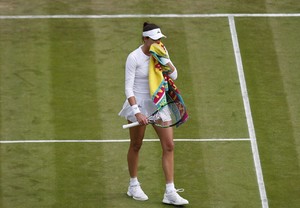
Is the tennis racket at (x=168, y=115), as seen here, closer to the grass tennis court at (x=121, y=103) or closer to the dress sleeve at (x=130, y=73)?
the dress sleeve at (x=130, y=73)

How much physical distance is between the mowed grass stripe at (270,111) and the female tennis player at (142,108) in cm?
152

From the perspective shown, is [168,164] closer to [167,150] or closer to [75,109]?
[167,150]

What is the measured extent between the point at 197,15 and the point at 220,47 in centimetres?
124

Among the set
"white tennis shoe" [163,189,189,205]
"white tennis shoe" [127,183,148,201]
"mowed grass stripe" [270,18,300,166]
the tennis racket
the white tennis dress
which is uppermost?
"mowed grass stripe" [270,18,300,166]

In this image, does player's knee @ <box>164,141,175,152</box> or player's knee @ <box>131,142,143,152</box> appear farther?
player's knee @ <box>131,142,143,152</box>

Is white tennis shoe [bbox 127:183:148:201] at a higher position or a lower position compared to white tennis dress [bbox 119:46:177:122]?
lower

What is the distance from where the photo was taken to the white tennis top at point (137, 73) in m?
15.9

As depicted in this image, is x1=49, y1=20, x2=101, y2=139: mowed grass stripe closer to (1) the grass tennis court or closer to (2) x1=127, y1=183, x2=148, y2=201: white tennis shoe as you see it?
(1) the grass tennis court

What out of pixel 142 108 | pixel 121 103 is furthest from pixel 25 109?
pixel 142 108

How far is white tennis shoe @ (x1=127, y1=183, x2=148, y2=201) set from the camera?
55.0 ft

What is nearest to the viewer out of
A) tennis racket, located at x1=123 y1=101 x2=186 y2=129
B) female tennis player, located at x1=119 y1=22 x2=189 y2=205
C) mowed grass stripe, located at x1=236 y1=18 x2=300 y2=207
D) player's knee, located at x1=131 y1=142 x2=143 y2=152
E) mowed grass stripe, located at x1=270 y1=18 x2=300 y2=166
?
female tennis player, located at x1=119 y1=22 x2=189 y2=205

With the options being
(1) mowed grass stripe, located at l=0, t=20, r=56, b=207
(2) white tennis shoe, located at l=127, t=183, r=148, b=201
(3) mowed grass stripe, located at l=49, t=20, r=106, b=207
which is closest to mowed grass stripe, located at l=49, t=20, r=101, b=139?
(3) mowed grass stripe, located at l=49, t=20, r=106, b=207

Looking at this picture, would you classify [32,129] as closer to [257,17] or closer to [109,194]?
[109,194]

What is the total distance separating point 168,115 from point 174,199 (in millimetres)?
1207
